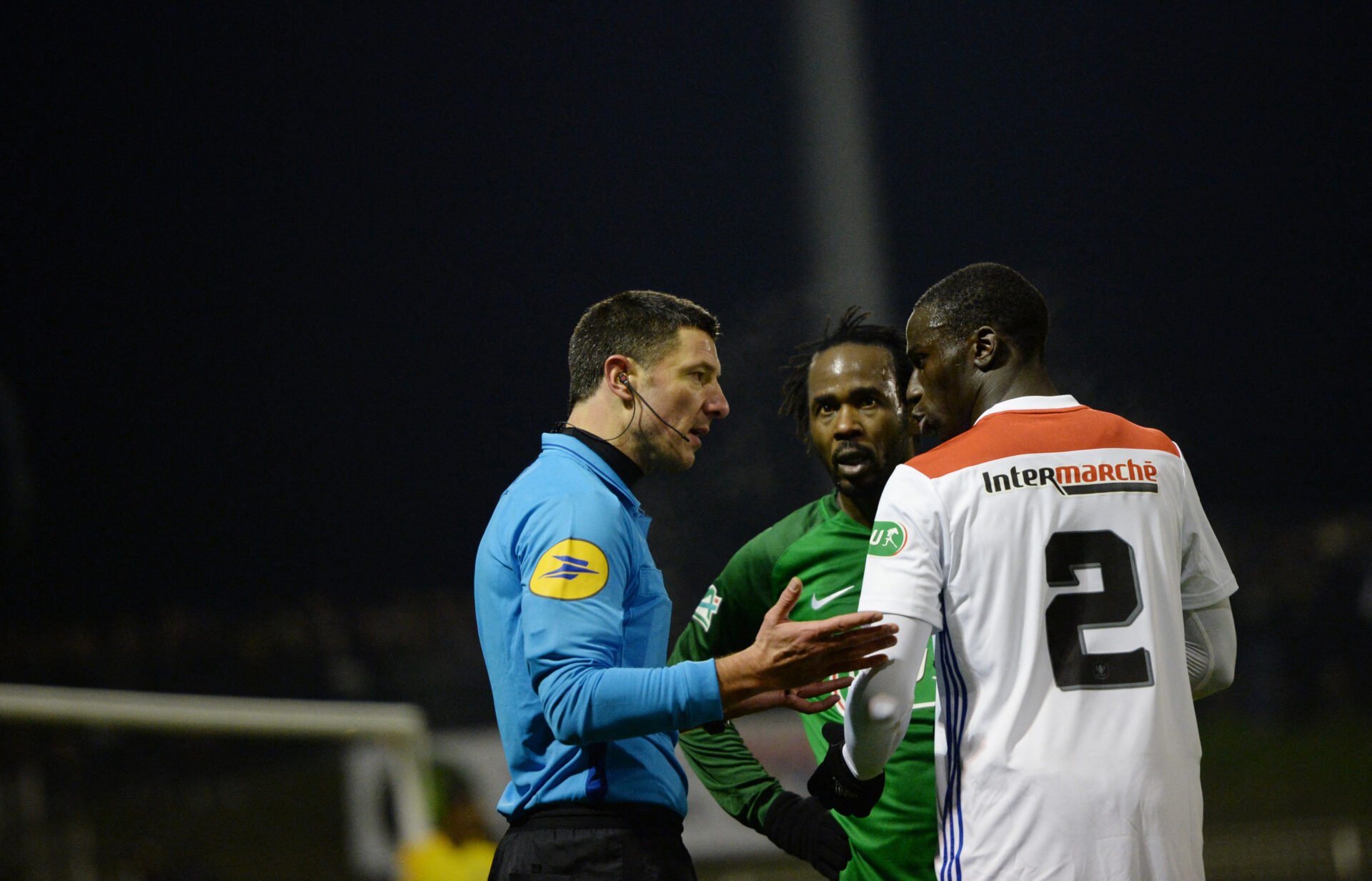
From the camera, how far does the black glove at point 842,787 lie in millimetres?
1695

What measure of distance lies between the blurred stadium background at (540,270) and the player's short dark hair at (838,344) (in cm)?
374

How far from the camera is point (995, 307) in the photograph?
5.70ft

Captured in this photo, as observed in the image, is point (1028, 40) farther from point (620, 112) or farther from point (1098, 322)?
point (620, 112)

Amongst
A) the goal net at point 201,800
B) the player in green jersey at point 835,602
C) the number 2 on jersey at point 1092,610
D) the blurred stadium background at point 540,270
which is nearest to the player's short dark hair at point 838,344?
the player in green jersey at point 835,602

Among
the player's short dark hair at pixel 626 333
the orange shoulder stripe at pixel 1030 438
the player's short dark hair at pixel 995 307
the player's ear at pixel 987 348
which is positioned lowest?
the orange shoulder stripe at pixel 1030 438

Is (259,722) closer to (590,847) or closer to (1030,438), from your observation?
(590,847)

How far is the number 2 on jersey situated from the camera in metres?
1.54

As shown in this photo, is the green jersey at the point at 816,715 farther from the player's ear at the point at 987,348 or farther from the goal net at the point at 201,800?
the goal net at the point at 201,800

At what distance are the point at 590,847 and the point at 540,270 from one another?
25.0 ft

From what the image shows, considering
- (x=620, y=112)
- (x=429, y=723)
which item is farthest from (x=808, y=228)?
(x=429, y=723)

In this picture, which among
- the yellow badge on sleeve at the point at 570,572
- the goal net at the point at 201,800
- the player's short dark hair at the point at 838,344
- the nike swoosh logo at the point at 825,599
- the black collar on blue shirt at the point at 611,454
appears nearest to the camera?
the yellow badge on sleeve at the point at 570,572

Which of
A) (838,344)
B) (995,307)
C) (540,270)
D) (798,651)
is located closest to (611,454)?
(798,651)

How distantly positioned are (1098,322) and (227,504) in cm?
722

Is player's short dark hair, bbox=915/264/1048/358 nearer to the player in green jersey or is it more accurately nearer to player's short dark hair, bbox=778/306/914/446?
the player in green jersey
